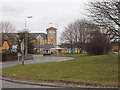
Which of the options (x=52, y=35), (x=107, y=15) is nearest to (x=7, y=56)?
(x=107, y=15)

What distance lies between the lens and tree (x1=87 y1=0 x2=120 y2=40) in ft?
66.6

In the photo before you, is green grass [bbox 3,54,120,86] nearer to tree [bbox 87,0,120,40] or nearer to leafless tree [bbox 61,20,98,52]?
tree [bbox 87,0,120,40]

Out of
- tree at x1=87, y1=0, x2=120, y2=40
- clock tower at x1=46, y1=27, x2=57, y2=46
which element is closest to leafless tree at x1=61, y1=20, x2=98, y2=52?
tree at x1=87, y1=0, x2=120, y2=40

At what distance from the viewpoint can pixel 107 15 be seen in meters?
20.6

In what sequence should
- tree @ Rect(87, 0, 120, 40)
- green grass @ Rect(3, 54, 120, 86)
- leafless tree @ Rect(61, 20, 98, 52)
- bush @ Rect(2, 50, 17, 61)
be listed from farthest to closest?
leafless tree @ Rect(61, 20, 98, 52)
bush @ Rect(2, 50, 17, 61)
tree @ Rect(87, 0, 120, 40)
green grass @ Rect(3, 54, 120, 86)

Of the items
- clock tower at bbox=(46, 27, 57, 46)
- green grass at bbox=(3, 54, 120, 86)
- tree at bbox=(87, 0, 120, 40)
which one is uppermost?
clock tower at bbox=(46, 27, 57, 46)

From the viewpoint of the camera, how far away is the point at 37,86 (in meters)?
11.0

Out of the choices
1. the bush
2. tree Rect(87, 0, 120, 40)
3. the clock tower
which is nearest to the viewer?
tree Rect(87, 0, 120, 40)

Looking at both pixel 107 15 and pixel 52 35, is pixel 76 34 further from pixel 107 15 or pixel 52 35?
pixel 52 35

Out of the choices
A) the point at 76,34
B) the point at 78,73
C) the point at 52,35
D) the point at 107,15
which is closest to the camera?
the point at 78,73

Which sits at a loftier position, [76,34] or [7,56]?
[76,34]

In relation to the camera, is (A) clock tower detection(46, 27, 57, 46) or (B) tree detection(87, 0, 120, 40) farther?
(A) clock tower detection(46, 27, 57, 46)

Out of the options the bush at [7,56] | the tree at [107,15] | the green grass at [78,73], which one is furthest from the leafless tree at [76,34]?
the green grass at [78,73]

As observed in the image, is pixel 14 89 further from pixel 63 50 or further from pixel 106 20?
pixel 63 50
